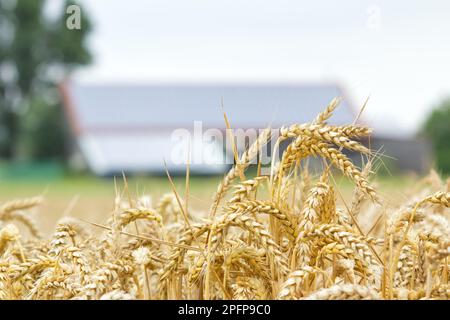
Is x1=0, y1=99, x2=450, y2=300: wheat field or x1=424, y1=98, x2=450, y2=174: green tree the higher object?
x1=0, y1=99, x2=450, y2=300: wheat field

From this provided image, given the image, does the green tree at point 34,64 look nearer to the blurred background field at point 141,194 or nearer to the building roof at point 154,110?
the building roof at point 154,110

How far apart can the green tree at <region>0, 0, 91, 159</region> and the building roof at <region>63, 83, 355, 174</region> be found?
319 cm

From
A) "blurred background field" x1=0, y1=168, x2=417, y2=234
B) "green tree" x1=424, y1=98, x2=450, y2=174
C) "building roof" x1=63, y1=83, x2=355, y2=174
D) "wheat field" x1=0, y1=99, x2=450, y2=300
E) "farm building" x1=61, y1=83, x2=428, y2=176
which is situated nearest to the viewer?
"wheat field" x1=0, y1=99, x2=450, y2=300

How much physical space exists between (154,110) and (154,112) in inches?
19.0

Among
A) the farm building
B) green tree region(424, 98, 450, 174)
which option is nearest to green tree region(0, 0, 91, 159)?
the farm building

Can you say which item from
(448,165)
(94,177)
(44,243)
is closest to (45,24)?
(94,177)

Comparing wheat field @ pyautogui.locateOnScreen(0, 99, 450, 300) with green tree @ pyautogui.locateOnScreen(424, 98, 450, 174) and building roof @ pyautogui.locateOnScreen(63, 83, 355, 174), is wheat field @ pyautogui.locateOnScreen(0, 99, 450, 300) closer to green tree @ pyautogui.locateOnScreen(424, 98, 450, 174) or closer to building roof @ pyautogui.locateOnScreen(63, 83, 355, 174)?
building roof @ pyautogui.locateOnScreen(63, 83, 355, 174)

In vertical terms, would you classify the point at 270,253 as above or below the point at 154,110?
below

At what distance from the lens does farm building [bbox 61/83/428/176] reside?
57.2m

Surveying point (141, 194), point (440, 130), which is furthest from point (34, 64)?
point (141, 194)

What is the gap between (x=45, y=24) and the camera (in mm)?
66125

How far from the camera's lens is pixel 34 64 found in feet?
215

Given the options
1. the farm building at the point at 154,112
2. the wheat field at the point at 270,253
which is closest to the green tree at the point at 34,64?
the farm building at the point at 154,112

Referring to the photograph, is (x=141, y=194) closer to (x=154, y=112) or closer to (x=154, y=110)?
(x=154, y=112)
